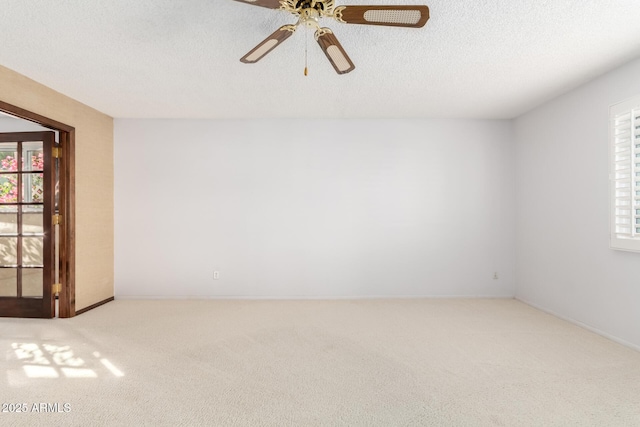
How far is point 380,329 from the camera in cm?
342

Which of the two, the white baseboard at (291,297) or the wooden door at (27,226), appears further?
the white baseboard at (291,297)

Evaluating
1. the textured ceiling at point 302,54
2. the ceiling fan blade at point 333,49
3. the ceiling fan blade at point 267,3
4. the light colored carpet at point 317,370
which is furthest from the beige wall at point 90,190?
the ceiling fan blade at point 333,49

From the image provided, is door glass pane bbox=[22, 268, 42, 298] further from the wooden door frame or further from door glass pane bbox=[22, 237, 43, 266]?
the wooden door frame

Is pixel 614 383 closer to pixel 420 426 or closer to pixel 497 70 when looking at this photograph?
pixel 420 426

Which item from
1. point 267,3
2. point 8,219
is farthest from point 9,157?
point 267,3

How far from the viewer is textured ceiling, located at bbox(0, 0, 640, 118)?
221cm

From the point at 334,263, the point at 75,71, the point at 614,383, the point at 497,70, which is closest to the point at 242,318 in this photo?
the point at 334,263

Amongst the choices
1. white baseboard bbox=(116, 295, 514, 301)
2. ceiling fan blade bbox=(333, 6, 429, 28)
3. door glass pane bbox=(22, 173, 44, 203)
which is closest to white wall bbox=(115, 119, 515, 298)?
white baseboard bbox=(116, 295, 514, 301)

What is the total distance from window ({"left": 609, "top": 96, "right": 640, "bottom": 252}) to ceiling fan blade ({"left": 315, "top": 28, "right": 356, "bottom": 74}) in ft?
8.46

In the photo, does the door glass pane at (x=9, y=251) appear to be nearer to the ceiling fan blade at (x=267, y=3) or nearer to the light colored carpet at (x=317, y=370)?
the light colored carpet at (x=317, y=370)

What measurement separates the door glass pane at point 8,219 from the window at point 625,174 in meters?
6.23

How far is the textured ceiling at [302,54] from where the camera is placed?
2.21 m

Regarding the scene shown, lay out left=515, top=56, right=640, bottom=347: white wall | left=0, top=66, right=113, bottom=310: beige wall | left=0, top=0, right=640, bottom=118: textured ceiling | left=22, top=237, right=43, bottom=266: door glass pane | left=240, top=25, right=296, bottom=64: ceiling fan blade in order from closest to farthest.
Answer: left=240, top=25, right=296, bottom=64: ceiling fan blade < left=0, top=0, right=640, bottom=118: textured ceiling < left=515, top=56, right=640, bottom=347: white wall < left=0, top=66, right=113, bottom=310: beige wall < left=22, top=237, right=43, bottom=266: door glass pane

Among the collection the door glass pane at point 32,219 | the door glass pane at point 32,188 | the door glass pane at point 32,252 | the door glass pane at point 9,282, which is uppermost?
the door glass pane at point 32,188
